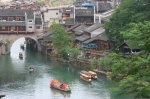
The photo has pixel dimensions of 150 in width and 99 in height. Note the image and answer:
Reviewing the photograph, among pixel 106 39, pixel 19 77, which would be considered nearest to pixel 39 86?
pixel 19 77

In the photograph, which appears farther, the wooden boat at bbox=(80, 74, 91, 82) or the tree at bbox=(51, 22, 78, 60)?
the tree at bbox=(51, 22, 78, 60)

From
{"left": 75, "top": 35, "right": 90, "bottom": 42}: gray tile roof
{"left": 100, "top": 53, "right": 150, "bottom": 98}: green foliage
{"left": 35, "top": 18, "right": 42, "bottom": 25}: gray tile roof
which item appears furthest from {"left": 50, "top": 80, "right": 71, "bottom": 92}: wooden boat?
{"left": 35, "top": 18, "right": 42, "bottom": 25}: gray tile roof

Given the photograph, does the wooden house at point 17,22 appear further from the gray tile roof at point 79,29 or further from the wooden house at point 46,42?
the gray tile roof at point 79,29

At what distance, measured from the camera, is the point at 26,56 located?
1443 inches

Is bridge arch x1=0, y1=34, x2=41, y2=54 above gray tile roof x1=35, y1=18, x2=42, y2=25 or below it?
below

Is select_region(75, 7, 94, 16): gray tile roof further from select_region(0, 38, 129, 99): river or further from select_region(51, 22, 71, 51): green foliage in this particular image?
select_region(0, 38, 129, 99): river

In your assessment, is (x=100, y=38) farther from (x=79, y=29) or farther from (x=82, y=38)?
(x=79, y=29)

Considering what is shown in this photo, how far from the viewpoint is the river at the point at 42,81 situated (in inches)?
894

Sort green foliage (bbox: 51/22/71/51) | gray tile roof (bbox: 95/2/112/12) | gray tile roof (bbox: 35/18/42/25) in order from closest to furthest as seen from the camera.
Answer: green foliage (bbox: 51/22/71/51) → gray tile roof (bbox: 35/18/42/25) → gray tile roof (bbox: 95/2/112/12)

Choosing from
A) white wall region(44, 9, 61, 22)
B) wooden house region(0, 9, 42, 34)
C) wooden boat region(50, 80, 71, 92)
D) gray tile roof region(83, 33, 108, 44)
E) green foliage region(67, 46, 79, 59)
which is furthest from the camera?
white wall region(44, 9, 61, 22)

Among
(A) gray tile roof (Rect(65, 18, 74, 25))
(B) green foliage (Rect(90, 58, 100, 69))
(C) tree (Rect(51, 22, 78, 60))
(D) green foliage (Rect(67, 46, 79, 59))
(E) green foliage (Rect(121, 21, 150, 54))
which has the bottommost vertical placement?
(B) green foliage (Rect(90, 58, 100, 69))

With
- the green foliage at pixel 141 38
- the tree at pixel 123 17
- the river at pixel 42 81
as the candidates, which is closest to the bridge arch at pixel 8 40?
the river at pixel 42 81

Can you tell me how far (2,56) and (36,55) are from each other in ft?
8.77

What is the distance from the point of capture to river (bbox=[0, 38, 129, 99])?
22.7m
